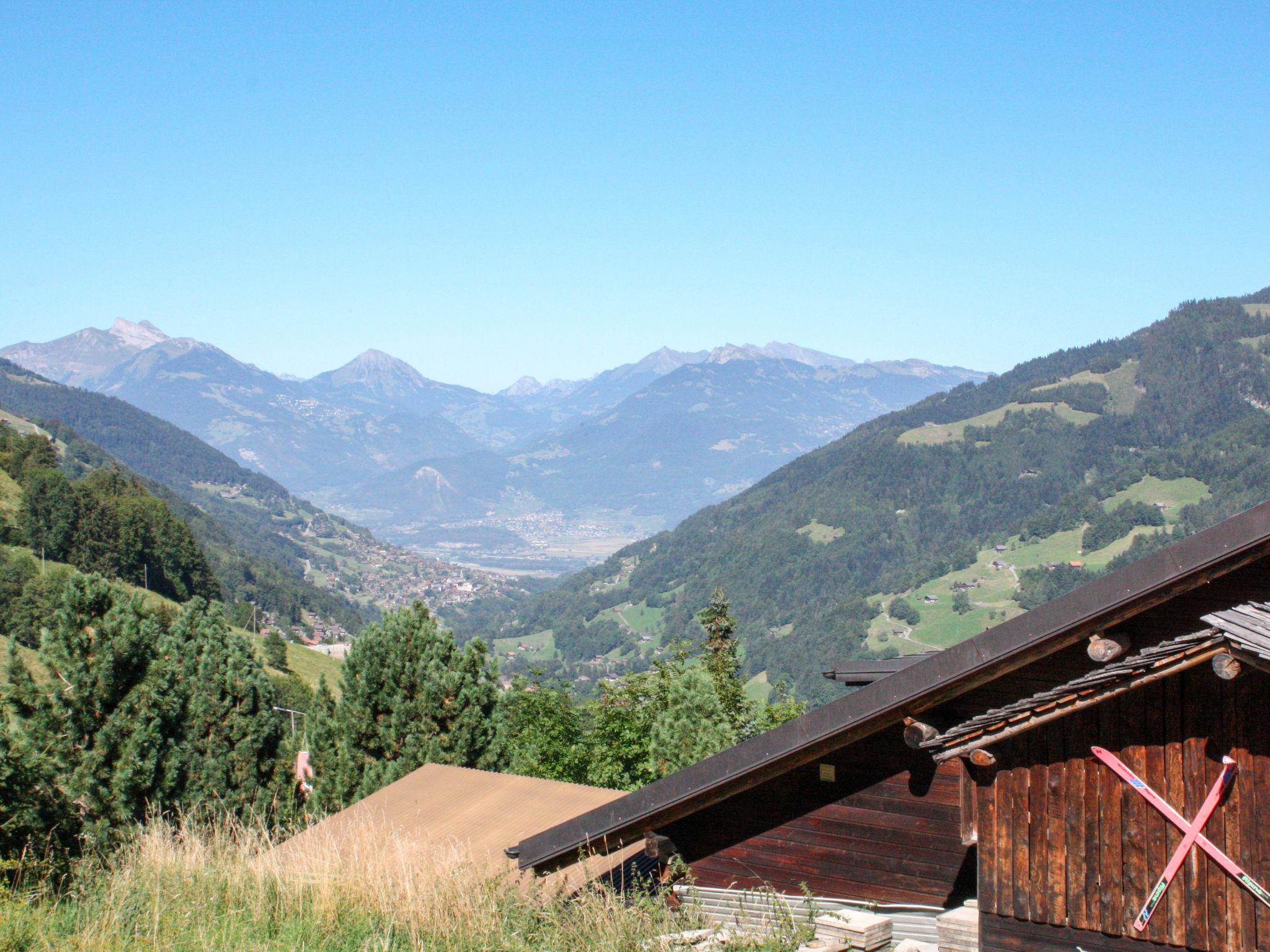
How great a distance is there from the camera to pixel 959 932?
5.21 metres

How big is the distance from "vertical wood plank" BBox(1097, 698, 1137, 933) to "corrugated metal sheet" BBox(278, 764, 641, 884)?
148 inches

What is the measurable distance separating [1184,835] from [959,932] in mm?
1289

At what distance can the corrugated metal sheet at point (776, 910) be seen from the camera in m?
5.78

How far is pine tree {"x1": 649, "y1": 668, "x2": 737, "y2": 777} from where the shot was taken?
57.4 ft

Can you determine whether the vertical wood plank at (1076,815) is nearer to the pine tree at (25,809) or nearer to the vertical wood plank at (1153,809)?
the vertical wood plank at (1153,809)

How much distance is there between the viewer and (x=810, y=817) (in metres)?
6.40

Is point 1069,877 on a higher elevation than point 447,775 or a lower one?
higher

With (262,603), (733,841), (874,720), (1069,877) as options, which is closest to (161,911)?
(733,841)

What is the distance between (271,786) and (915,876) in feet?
56.1

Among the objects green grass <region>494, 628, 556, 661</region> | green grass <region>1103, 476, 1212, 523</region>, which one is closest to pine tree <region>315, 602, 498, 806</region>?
green grass <region>494, 628, 556, 661</region>

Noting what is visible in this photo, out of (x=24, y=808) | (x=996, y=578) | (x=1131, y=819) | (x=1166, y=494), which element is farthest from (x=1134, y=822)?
(x=1166, y=494)

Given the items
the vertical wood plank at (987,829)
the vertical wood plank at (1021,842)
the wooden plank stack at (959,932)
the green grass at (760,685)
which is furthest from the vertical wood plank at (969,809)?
the green grass at (760,685)

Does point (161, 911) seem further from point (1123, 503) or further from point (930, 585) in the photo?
point (1123, 503)

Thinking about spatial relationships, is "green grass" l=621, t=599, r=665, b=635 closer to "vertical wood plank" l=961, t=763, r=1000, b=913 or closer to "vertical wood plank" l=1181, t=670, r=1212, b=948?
"vertical wood plank" l=961, t=763, r=1000, b=913
